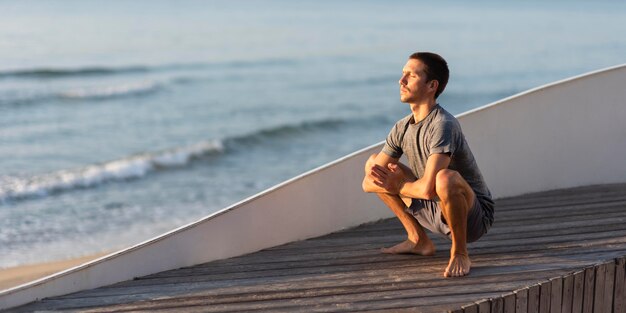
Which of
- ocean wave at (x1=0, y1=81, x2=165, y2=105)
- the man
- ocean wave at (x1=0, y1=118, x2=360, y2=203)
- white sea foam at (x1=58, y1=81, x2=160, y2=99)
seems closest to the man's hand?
the man

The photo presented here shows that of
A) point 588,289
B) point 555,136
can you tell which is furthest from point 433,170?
point 555,136

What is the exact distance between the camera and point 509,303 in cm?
349

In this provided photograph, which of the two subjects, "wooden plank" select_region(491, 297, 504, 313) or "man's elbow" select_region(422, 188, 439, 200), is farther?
"man's elbow" select_region(422, 188, 439, 200)

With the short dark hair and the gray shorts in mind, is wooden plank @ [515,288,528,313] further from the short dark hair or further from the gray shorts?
the short dark hair

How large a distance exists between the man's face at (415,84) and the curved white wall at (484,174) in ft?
3.04

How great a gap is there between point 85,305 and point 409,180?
142 centimetres

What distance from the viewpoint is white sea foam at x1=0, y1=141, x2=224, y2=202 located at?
1250 cm

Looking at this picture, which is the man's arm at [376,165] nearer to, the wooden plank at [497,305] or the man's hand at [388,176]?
the man's hand at [388,176]

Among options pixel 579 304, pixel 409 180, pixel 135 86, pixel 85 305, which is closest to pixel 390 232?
pixel 409 180

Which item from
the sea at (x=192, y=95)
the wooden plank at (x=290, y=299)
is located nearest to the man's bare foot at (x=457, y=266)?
the wooden plank at (x=290, y=299)

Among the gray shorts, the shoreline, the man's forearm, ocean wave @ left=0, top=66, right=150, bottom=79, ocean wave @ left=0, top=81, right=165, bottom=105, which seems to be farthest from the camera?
ocean wave @ left=0, top=66, right=150, bottom=79

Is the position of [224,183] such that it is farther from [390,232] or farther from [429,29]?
[429,29]

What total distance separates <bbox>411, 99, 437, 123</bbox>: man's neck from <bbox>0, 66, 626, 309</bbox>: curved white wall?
2.89ft

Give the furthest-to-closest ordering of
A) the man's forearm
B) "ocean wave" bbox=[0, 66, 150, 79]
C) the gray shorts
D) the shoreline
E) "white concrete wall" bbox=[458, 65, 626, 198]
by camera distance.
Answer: "ocean wave" bbox=[0, 66, 150, 79] < the shoreline < "white concrete wall" bbox=[458, 65, 626, 198] < the gray shorts < the man's forearm
